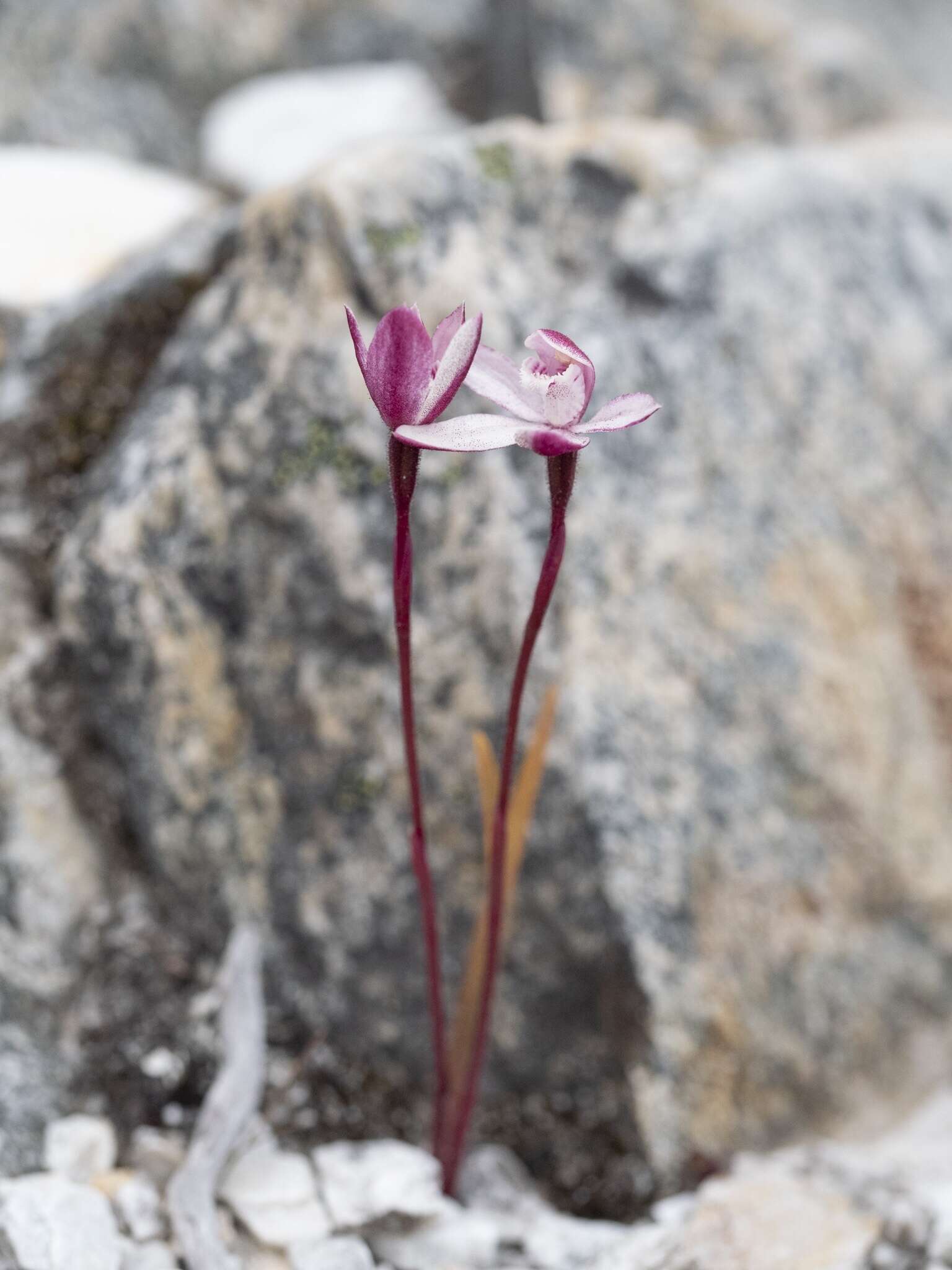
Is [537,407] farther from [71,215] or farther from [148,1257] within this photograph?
[71,215]

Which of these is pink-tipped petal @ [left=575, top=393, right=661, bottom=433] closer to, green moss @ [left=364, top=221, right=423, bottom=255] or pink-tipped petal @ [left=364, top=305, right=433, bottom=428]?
pink-tipped petal @ [left=364, top=305, right=433, bottom=428]

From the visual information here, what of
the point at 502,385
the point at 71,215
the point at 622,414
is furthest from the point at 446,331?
the point at 71,215

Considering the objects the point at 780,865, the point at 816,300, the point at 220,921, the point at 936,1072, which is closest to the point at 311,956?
the point at 220,921

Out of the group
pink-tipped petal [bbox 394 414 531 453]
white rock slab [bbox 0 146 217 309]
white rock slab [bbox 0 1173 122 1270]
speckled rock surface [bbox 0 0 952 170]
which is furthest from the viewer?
speckled rock surface [bbox 0 0 952 170]

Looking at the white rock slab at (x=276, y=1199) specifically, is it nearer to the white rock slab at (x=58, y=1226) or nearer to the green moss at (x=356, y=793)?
the white rock slab at (x=58, y=1226)

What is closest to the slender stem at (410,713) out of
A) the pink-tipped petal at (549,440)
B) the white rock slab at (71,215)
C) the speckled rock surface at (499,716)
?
the pink-tipped petal at (549,440)

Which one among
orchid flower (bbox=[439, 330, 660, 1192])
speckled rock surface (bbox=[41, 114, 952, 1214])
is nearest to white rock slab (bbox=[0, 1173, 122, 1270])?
speckled rock surface (bbox=[41, 114, 952, 1214])
